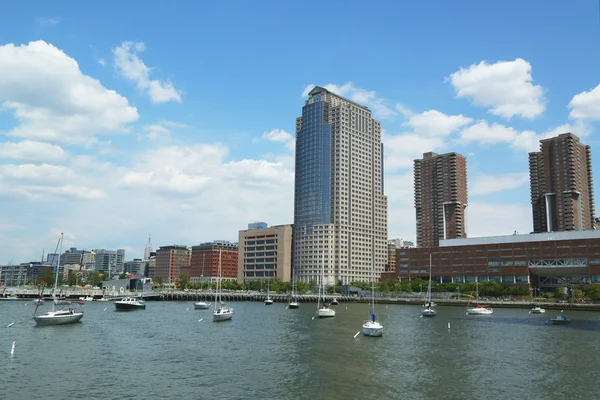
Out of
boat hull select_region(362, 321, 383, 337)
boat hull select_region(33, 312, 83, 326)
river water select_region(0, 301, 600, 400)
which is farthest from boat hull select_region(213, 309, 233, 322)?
boat hull select_region(362, 321, 383, 337)

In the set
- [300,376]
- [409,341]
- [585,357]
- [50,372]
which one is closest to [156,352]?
[50,372]

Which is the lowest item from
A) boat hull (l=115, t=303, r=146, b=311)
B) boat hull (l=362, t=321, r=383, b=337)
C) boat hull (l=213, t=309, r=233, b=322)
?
boat hull (l=115, t=303, r=146, b=311)

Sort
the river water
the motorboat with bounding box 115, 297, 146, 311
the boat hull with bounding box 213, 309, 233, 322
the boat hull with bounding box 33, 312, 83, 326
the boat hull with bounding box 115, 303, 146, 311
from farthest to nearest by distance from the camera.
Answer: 1. the motorboat with bounding box 115, 297, 146, 311
2. the boat hull with bounding box 115, 303, 146, 311
3. the boat hull with bounding box 213, 309, 233, 322
4. the boat hull with bounding box 33, 312, 83, 326
5. the river water

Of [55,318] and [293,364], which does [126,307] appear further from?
[293,364]

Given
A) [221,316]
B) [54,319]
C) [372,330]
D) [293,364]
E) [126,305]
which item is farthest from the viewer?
[126,305]

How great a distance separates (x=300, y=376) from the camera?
169ft

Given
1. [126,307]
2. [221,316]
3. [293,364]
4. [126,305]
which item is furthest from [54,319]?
[293,364]

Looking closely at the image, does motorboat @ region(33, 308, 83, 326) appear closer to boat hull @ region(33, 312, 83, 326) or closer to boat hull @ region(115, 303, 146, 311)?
boat hull @ region(33, 312, 83, 326)

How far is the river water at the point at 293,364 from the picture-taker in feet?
148

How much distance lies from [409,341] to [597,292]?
438 ft

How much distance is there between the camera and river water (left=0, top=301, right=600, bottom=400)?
45000 millimetres

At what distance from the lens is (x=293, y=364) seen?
58031mm

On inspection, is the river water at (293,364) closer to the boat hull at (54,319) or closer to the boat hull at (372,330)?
the boat hull at (372,330)

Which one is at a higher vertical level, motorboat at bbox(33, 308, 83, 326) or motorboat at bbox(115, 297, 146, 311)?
motorboat at bbox(33, 308, 83, 326)
